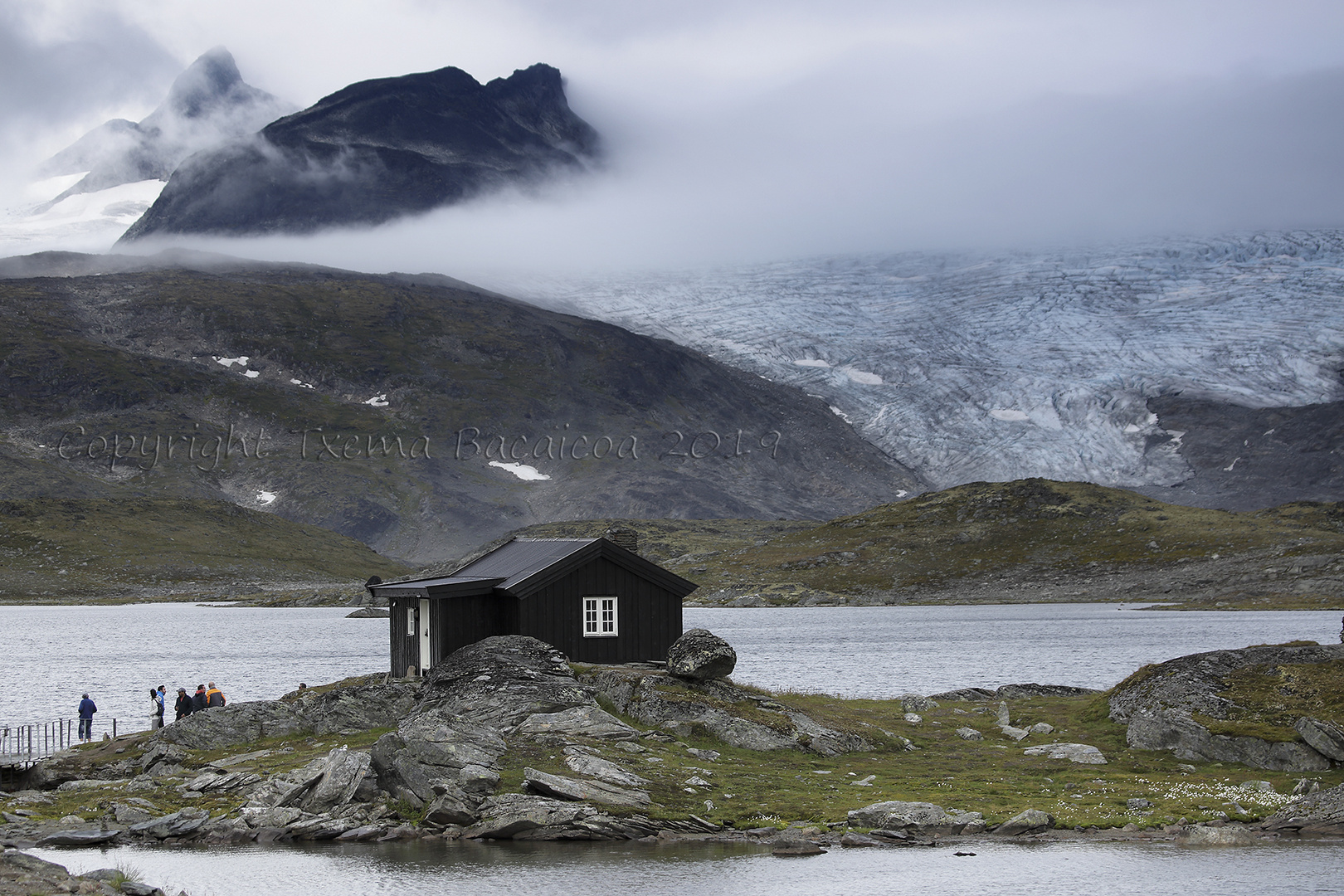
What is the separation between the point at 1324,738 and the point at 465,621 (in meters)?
25.7

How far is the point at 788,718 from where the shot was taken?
37812 mm

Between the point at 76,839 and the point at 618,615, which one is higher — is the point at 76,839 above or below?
below

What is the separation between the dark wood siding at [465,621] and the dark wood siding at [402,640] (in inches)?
60.3

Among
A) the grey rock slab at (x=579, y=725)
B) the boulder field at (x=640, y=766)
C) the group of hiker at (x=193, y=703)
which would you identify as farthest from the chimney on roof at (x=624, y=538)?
the group of hiker at (x=193, y=703)

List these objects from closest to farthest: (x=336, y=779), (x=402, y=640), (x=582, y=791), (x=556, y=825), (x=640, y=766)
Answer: (x=556, y=825)
(x=582, y=791)
(x=336, y=779)
(x=640, y=766)
(x=402, y=640)

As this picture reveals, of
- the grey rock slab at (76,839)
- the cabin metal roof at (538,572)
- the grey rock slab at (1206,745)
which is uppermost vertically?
the cabin metal roof at (538,572)

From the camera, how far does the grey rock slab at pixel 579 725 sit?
34656 millimetres

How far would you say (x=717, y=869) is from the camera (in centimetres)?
2697

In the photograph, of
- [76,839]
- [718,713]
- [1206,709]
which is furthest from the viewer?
[718,713]

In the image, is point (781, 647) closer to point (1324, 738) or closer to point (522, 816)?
point (1324, 738)

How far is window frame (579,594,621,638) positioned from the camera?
43.2 m

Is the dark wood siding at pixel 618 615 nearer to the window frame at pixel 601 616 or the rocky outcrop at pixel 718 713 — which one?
the window frame at pixel 601 616

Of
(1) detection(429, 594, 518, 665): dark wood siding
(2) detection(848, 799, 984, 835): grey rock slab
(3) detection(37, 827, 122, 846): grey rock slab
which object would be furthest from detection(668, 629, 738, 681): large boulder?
(3) detection(37, 827, 122, 846): grey rock slab

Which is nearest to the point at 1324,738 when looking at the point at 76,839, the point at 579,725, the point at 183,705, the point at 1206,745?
the point at 1206,745
